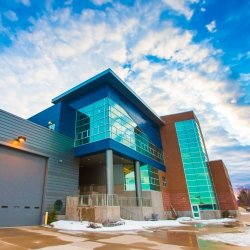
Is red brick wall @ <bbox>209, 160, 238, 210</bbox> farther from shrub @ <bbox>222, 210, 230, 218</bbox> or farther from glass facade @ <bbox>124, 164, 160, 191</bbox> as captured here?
glass facade @ <bbox>124, 164, 160, 191</bbox>

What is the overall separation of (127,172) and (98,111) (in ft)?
32.9

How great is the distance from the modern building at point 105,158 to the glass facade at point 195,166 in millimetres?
152

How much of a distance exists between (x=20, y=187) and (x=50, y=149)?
14.3ft

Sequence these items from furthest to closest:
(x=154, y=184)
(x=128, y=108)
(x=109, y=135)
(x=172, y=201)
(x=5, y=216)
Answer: (x=172, y=201), (x=154, y=184), (x=128, y=108), (x=109, y=135), (x=5, y=216)

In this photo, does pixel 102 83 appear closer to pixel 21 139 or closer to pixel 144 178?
pixel 21 139

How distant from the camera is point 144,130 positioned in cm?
3222

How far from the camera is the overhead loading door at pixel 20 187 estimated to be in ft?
51.4

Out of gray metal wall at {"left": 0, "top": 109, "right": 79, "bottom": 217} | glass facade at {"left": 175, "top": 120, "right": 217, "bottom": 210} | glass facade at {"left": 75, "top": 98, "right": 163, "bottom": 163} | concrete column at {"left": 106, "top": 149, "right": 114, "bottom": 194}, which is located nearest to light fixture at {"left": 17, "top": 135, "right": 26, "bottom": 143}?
gray metal wall at {"left": 0, "top": 109, "right": 79, "bottom": 217}

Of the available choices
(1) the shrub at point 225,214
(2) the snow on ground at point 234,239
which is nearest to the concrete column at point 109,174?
(2) the snow on ground at point 234,239

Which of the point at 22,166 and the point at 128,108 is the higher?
the point at 128,108

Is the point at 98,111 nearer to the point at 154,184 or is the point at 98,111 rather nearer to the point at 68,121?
the point at 68,121

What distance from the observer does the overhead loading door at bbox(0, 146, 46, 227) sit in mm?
15664

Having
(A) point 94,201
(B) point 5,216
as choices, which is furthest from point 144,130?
(B) point 5,216

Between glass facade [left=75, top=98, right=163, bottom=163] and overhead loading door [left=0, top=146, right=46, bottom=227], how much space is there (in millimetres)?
6342
